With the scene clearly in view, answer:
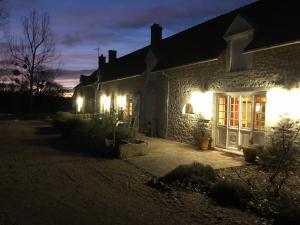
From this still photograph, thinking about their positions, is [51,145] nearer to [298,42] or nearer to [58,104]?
[298,42]

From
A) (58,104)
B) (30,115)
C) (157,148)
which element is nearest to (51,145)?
(157,148)

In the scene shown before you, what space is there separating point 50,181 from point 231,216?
406 cm

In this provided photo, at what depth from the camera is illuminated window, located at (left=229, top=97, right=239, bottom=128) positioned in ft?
35.4

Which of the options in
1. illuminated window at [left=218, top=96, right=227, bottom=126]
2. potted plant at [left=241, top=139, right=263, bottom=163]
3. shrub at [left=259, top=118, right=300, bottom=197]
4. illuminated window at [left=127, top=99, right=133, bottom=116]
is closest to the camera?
shrub at [left=259, top=118, right=300, bottom=197]

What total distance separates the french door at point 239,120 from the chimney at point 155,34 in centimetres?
959

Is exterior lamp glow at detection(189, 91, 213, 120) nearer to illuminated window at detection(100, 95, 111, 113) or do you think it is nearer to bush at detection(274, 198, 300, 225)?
bush at detection(274, 198, 300, 225)

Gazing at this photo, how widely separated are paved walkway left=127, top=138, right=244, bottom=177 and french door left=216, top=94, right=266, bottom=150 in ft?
1.95

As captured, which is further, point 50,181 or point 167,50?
point 167,50

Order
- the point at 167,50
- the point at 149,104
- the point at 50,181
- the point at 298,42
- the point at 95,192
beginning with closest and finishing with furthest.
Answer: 1. the point at 95,192
2. the point at 50,181
3. the point at 298,42
4. the point at 149,104
5. the point at 167,50

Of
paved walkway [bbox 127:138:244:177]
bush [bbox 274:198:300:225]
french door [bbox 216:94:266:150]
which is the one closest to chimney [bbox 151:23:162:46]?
french door [bbox 216:94:266:150]

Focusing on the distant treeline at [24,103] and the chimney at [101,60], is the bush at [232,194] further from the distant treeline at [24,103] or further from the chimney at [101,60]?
the distant treeline at [24,103]

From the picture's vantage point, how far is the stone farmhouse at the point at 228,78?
9016 mm

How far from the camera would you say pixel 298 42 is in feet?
27.2

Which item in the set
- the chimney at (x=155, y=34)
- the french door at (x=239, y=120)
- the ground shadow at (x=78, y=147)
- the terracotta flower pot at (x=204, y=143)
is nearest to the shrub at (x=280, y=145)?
the french door at (x=239, y=120)
